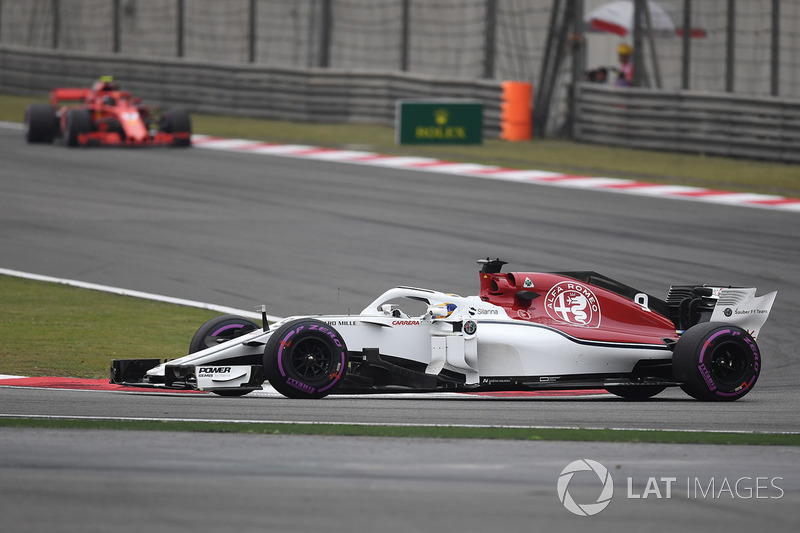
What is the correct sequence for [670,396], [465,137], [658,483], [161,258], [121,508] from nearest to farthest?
[121,508] < [658,483] < [670,396] < [161,258] < [465,137]

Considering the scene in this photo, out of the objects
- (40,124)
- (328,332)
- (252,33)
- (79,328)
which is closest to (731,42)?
(252,33)

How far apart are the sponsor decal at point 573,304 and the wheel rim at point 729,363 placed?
38.4 inches

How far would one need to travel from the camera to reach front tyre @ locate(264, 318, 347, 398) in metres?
10.1

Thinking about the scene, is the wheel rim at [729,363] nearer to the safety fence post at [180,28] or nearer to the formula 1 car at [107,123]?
the formula 1 car at [107,123]

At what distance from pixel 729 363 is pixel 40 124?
1957 cm

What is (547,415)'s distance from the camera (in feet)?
32.9

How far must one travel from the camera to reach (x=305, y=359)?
1025cm

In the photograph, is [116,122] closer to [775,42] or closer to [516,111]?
[516,111]

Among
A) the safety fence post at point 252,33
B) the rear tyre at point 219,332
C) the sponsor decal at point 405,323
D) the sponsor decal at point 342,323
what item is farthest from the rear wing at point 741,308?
the safety fence post at point 252,33

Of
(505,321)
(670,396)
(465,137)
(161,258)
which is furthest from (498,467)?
(465,137)

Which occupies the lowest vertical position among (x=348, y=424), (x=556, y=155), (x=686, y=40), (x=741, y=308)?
(x=348, y=424)

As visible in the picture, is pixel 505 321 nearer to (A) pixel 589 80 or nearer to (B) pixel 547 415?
(B) pixel 547 415

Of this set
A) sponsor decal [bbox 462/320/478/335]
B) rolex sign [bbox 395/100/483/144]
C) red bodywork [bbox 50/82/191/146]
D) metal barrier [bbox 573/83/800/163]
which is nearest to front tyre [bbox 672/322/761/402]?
sponsor decal [bbox 462/320/478/335]

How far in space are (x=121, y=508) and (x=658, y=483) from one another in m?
2.89
